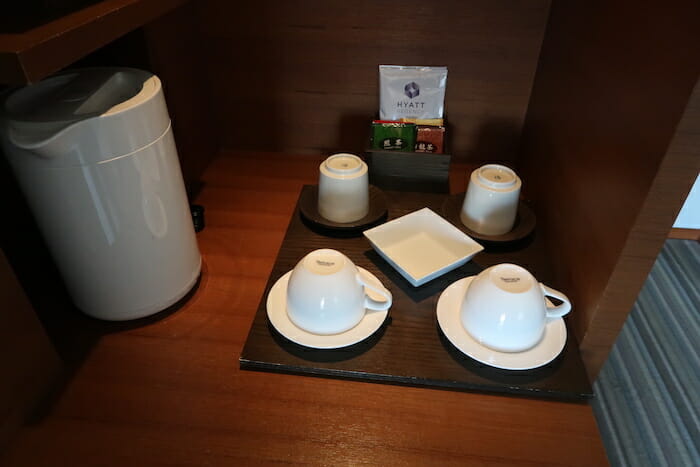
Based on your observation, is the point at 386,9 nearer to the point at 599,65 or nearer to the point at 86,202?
the point at 599,65

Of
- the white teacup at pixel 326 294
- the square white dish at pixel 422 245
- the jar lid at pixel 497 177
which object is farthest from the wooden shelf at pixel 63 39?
the jar lid at pixel 497 177

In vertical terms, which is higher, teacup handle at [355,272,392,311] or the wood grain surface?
teacup handle at [355,272,392,311]

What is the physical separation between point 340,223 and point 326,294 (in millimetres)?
252

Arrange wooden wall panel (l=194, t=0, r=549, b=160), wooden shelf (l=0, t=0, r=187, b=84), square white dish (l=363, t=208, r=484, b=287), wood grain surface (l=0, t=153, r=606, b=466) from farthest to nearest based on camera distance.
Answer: wooden wall panel (l=194, t=0, r=549, b=160)
square white dish (l=363, t=208, r=484, b=287)
wood grain surface (l=0, t=153, r=606, b=466)
wooden shelf (l=0, t=0, r=187, b=84)

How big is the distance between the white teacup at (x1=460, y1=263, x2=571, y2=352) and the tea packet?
46cm

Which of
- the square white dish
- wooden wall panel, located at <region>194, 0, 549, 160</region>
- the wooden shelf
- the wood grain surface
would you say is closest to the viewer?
the wooden shelf

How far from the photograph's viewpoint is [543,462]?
0.50m

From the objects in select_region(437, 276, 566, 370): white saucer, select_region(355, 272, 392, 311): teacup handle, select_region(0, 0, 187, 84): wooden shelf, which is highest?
select_region(0, 0, 187, 84): wooden shelf

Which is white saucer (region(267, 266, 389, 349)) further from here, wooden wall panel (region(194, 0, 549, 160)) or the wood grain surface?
wooden wall panel (region(194, 0, 549, 160))

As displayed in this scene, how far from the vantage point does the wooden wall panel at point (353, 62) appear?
0.88 metres

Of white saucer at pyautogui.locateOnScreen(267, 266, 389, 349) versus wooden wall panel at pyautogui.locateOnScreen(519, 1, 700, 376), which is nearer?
wooden wall panel at pyautogui.locateOnScreen(519, 1, 700, 376)

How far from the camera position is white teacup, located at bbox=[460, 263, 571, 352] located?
0.54 metres

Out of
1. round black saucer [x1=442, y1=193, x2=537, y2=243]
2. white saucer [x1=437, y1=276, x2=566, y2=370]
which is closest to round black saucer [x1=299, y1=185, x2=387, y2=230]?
round black saucer [x1=442, y1=193, x2=537, y2=243]

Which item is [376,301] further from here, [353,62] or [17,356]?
[353,62]
